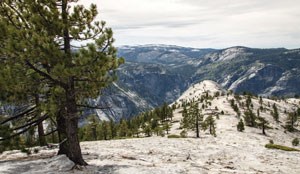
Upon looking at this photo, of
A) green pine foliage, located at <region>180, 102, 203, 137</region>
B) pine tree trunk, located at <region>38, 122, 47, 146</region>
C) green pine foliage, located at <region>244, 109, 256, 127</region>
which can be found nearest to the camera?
pine tree trunk, located at <region>38, 122, 47, 146</region>

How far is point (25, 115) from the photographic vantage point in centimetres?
3009

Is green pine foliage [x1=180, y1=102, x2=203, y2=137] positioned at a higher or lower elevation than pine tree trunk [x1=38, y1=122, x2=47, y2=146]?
lower

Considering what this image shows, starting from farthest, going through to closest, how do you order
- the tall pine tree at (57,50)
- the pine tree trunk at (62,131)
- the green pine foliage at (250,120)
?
1. the green pine foliage at (250,120)
2. the pine tree trunk at (62,131)
3. the tall pine tree at (57,50)

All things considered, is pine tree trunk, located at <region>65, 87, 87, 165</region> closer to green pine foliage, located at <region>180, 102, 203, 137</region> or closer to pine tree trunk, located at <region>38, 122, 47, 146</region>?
pine tree trunk, located at <region>38, 122, 47, 146</region>

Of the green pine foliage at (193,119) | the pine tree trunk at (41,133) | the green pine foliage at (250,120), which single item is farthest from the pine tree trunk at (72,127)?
the green pine foliage at (250,120)

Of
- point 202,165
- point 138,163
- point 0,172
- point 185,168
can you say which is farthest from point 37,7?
point 202,165

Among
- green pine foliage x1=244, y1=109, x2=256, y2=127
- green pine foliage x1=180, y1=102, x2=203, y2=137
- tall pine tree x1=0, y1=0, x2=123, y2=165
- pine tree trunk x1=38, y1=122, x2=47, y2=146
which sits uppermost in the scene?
tall pine tree x1=0, y1=0, x2=123, y2=165

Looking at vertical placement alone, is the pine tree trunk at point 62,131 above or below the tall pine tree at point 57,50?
below

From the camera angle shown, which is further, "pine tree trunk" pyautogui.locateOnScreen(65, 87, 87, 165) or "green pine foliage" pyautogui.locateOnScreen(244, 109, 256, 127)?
"green pine foliage" pyautogui.locateOnScreen(244, 109, 256, 127)

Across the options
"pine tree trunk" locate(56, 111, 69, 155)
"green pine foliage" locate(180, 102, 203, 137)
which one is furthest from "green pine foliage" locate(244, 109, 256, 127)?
"pine tree trunk" locate(56, 111, 69, 155)

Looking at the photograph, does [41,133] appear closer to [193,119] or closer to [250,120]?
[193,119]

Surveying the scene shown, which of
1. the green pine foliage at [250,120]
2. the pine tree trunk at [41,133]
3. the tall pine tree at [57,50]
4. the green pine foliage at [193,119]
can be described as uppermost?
the tall pine tree at [57,50]

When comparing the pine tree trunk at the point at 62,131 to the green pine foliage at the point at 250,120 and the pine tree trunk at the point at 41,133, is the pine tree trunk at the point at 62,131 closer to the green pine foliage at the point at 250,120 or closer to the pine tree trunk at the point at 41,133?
the pine tree trunk at the point at 41,133

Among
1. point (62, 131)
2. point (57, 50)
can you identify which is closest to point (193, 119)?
point (62, 131)
